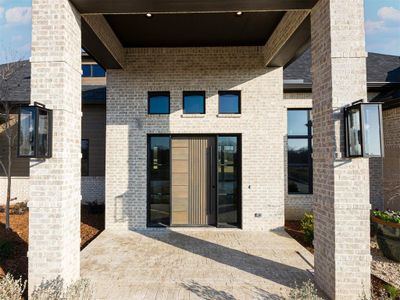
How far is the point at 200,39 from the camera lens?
655 centimetres

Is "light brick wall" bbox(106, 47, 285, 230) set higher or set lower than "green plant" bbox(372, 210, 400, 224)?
higher

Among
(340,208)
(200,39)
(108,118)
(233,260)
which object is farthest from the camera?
(108,118)

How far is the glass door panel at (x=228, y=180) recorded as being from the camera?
23.1ft

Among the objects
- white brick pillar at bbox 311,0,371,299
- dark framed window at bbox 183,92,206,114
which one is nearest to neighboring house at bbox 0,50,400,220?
dark framed window at bbox 183,92,206,114

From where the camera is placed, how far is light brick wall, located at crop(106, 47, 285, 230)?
272 inches

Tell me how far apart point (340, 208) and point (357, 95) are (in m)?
1.59

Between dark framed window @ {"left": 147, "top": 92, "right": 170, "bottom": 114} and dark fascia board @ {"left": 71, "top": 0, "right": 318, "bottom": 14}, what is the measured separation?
3.01m

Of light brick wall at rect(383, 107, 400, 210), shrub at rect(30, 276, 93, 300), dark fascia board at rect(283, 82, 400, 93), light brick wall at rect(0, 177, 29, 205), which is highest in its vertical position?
dark fascia board at rect(283, 82, 400, 93)

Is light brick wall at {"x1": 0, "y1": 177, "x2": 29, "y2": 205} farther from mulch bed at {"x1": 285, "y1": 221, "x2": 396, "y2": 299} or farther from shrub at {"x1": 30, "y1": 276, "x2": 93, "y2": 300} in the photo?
mulch bed at {"x1": 285, "y1": 221, "x2": 396, "y2": 299}

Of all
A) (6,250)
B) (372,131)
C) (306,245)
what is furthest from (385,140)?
(6,250)

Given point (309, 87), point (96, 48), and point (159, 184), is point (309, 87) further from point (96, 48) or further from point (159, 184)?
point (96, 48)

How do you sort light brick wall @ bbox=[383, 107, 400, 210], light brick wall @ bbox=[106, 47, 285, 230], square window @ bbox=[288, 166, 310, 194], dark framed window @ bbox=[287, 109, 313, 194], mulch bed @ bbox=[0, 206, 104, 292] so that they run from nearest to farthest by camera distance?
mulch bed @ bbox=[0, 206, 104, 292], light brick wall @ bbox=[106, 47, 285, 230], light brick wall @ bbox=[383, 107, 400, 210], square window @ bbox=[288, 166, 310, 194], dark framed window @ bbox=[287, 109, 313, 194]

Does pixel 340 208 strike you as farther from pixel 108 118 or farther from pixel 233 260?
pixel 108 118

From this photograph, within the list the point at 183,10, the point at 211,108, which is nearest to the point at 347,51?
the point at 183,10
